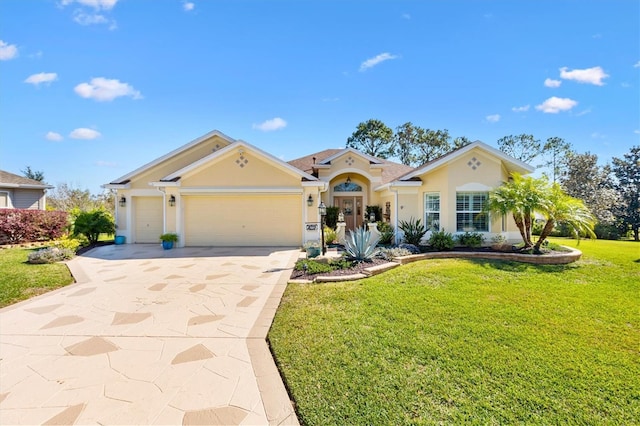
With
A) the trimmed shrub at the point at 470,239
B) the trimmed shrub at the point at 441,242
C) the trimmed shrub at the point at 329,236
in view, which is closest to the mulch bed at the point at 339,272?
the trimmed shrub at the point at 441,242

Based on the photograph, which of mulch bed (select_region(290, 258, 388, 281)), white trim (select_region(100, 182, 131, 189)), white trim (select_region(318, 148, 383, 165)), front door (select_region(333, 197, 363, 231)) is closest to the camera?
mulch bed (select_region(290, 258, 388, 281))

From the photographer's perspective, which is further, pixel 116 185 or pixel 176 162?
pixel 176 162

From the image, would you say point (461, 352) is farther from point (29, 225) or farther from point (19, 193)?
point (19, 193)

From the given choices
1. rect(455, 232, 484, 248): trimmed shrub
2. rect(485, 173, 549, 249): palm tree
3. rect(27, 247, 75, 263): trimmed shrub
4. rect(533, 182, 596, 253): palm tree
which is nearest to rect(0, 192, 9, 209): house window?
rect(27, 247, 75, 263): trimmed shrub

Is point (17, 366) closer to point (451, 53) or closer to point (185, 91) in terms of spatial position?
point (185, 91)

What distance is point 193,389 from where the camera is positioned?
3.45m

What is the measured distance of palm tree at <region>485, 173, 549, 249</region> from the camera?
35.7 ft

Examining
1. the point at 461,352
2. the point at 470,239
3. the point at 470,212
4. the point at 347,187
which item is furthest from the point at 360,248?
the point at 347,187

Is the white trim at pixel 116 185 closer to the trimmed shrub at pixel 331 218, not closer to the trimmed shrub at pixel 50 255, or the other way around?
the trimmed shrub at pixel 50 255

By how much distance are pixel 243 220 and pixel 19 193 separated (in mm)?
21045

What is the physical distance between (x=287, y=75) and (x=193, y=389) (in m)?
16.3

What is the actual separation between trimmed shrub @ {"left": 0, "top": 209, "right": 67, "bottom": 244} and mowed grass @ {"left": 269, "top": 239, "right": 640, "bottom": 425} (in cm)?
1857

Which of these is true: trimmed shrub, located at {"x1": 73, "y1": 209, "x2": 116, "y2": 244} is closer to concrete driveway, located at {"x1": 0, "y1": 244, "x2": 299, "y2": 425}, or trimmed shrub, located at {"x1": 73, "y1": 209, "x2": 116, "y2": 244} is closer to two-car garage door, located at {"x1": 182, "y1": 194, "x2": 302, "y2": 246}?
two-car garage door, located at {"x1": 182, "y1": 194, "x2": 302, "y2": 246}

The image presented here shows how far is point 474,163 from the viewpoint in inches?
527
